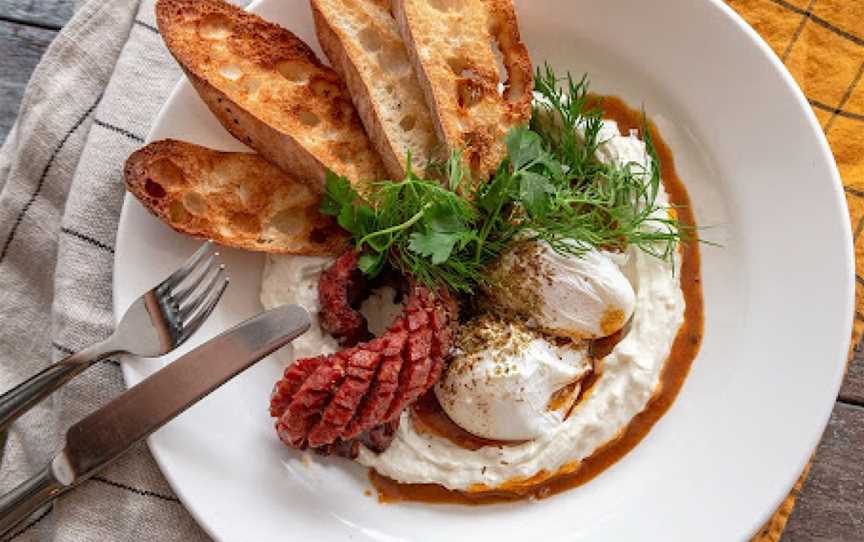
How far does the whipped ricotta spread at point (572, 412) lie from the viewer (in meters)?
3.26

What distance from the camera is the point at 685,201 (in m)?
3.59

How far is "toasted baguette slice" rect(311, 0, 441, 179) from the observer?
3322 mm

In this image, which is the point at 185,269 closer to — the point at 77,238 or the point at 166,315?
the point at 166,315

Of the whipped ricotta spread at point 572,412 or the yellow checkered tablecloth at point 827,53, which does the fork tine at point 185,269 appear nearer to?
the whipped ricotta spread at point 572,412

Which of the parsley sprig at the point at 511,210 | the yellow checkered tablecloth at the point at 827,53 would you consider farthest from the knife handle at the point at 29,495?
the yellow checkered tablecloth at the point at 827,53

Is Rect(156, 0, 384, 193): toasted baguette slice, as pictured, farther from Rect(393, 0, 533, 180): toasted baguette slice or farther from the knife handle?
the knife handle

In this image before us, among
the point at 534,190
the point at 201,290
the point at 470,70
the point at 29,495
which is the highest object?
Result: the point at 470,70

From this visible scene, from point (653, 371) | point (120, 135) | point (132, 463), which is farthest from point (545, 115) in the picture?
point (132, 463)

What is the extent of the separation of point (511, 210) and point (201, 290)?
3.75 ft

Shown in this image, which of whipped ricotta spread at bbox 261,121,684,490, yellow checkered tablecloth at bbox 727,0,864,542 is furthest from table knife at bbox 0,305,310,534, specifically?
yellow checkered tablecloth at bbox 727,0,864,542

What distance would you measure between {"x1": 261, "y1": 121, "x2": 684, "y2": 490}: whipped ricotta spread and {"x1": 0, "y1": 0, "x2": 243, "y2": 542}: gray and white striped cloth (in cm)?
71

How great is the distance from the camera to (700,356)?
3461mm

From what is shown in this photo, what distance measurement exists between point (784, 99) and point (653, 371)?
1110 mm

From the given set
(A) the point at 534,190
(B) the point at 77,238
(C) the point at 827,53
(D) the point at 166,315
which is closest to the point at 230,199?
(D) the point at 166,315
